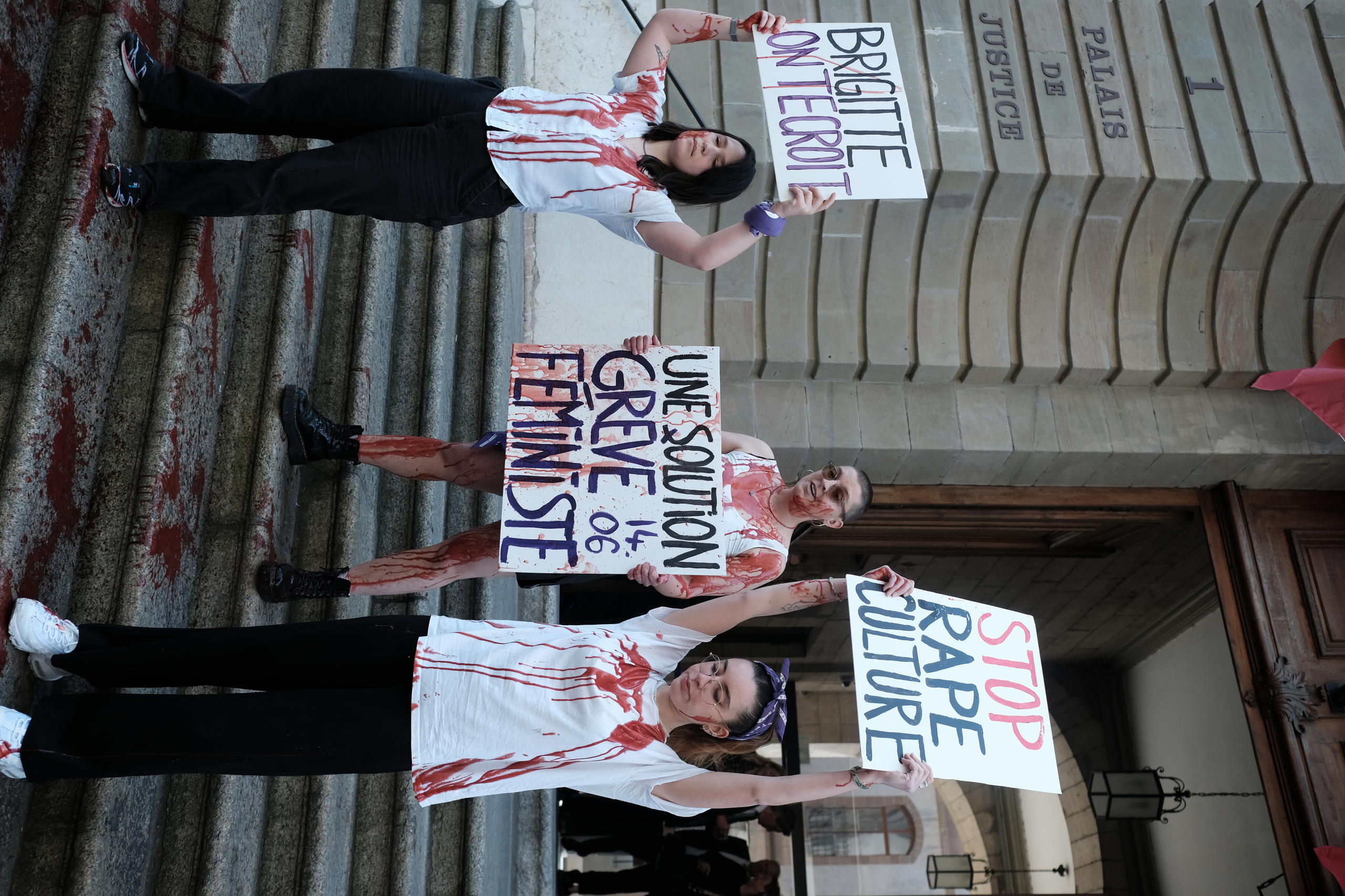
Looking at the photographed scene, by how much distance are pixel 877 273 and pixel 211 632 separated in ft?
13.4

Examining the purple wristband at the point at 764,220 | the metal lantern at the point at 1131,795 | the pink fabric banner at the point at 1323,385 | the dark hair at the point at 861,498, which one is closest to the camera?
the purple wristband at the point at 764,220

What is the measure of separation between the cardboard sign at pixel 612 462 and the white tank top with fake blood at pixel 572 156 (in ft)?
1.51

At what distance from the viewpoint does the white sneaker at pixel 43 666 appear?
2668 mm

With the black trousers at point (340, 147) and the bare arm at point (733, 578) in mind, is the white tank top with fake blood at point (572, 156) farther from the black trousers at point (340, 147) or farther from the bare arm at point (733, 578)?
the bare arm at point (733, 578)

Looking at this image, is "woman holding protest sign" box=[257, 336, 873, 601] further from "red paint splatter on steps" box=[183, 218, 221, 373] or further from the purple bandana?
the purple bandana

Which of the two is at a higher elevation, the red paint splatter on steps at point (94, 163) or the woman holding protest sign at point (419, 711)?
the red paint splatter on steps at point (94, 163)

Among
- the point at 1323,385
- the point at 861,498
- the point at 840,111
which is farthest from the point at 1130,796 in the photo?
the point at 840,111

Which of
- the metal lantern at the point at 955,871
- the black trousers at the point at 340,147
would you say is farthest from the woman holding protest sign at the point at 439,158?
the metal lantern at the point at 955,871

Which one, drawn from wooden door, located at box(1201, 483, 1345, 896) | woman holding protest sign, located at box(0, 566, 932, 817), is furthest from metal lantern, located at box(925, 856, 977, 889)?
woman holding protest sign, located at box(0, 566, 932, 817)

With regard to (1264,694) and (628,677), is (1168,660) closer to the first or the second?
(1264,694)

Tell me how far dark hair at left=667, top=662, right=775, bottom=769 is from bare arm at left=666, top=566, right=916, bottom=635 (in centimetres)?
21

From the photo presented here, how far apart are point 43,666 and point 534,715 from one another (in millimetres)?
1247

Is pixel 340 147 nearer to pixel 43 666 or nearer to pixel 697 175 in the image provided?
pixel 697 175

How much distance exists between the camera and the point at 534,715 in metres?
2.64
